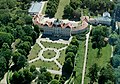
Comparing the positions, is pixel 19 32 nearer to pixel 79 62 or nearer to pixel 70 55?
pixel 70 55

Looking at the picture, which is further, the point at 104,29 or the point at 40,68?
the point at 104,29

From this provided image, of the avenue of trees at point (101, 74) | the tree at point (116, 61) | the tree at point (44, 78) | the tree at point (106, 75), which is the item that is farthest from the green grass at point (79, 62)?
the tree at point (116, 61)

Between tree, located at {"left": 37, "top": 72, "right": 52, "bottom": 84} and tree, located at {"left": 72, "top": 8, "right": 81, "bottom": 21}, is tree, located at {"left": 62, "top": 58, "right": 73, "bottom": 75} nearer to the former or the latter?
tree, located at {"left": 37, "top": 72, "right": 52, "bottom": 84}

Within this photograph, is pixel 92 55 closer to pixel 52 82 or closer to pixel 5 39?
pixel 52 82

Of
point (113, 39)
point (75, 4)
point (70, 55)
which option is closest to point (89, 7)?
point (75, 4)

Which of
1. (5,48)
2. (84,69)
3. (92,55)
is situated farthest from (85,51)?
(5,48)

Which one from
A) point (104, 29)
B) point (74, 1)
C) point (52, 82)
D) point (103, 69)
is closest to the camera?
point (52, 82)

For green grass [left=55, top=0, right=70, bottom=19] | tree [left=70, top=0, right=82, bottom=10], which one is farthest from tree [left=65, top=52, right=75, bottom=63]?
tree [left=70, top=0, right=82, bottom=10]
